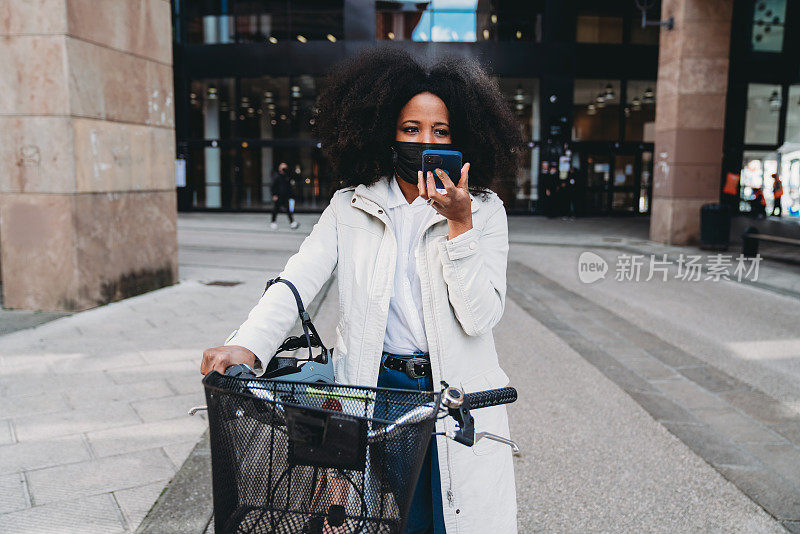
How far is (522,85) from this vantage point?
76.5ft

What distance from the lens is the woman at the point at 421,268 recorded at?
187 centimetres

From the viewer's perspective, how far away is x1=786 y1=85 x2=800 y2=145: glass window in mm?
23859

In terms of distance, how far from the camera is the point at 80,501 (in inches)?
125

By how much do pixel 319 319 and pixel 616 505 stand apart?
176 inches

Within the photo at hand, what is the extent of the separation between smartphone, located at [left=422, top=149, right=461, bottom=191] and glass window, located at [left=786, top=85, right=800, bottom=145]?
85.7ft

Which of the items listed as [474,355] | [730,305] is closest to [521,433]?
[474,355]

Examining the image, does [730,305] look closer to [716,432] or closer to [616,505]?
[716,432]

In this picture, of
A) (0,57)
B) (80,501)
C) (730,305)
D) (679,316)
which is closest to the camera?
(80,501)

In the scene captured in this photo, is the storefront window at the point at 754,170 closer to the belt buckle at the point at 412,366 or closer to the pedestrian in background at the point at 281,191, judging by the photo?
the pedestrian in background at the point at 281,191

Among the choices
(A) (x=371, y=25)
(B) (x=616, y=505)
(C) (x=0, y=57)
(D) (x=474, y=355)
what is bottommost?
(B) (x=616, y=505)

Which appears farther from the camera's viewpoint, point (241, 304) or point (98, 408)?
point (241, 304)

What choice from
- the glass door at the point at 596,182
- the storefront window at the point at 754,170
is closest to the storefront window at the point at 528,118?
the glass door at the point at 596,182

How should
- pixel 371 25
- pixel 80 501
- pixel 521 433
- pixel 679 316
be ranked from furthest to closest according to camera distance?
pixel 371 25
pixel 679 316
pixel 521 433
pixel 80 501

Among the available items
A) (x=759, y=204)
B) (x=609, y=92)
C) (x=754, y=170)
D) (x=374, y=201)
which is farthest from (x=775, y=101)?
(x=374, y=201)
